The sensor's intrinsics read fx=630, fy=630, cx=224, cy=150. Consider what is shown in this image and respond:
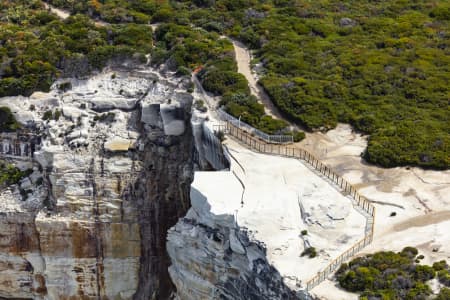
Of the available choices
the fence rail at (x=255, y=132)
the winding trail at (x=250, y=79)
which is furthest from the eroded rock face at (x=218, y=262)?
the winding trail at (x=250, y=79)

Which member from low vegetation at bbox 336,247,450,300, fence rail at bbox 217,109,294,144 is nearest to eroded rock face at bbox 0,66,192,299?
fence rail at bbox 217,109,294,144

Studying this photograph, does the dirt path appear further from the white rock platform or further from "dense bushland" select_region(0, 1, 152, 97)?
the white rock platform

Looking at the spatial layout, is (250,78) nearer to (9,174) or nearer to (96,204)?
(96,204)

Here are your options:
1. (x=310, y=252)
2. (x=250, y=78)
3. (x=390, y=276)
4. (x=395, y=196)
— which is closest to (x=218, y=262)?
(x=310, y=252)

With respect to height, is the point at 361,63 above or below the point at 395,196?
above

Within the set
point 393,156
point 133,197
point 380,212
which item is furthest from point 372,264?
point 133,197

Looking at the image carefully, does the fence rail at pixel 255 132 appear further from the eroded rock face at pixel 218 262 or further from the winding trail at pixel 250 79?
the eroded rock face at pixel 218 262
